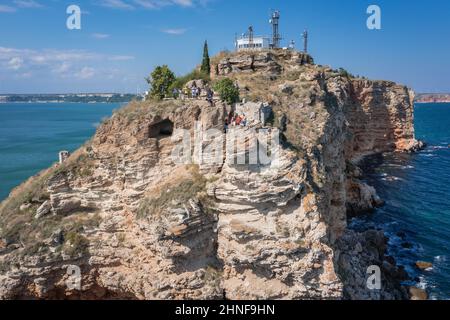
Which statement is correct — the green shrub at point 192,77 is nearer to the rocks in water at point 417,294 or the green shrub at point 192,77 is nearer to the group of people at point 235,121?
the group of people at point 235,121

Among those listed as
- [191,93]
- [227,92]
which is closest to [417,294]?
[227,92]

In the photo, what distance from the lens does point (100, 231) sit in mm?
25328

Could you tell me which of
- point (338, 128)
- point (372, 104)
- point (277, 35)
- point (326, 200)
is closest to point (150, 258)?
point (326, 200)

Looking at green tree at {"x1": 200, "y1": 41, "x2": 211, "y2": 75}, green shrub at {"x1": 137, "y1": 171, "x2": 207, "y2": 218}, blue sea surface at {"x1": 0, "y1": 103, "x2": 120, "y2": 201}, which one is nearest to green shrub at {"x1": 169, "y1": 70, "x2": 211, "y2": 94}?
green tree at {"x1": 200, "y1": 41, "x2": 211, "y2": 75}

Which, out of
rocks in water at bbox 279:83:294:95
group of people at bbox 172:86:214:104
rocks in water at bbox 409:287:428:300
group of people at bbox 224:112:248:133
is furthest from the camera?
rocks in water at bbox 409:287:428:300

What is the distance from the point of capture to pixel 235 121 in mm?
24047

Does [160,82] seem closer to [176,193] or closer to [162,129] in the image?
[162,129]

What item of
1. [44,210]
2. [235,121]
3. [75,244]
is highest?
[235,121]

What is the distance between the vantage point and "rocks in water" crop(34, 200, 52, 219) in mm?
25639

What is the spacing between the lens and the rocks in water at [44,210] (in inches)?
1009

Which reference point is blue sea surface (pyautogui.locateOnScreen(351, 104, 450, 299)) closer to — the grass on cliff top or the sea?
the sea

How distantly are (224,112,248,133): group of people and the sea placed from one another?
33.5 feet

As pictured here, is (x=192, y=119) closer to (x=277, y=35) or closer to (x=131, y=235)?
(x=131, y=235)

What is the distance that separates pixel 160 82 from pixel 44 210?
43.2 feet
